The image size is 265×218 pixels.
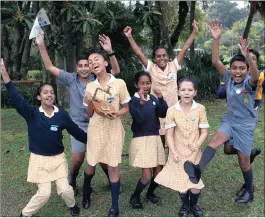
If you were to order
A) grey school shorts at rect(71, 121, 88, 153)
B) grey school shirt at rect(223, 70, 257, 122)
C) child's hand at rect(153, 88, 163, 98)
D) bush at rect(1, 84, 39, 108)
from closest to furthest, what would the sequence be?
grey school shirt at rect(223, 70, 257, 122)
grey school shorts at rect(71, 121, 88, 153)
child's hand at rect(153, 88, 163, 98)
bush at rect(1, 84, 39, 108)

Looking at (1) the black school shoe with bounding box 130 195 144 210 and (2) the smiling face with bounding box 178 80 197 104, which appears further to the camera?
(1) the black school shoe with bounding box 130 195 144 210

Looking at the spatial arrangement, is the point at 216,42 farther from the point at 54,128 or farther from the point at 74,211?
the point at 74,211

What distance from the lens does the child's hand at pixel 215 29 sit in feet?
12.3

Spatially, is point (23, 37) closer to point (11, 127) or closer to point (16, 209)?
point (11, 127)

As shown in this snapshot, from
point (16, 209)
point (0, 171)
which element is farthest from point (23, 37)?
point (16, 209)

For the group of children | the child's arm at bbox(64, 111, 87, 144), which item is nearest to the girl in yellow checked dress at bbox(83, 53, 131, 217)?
the group of children

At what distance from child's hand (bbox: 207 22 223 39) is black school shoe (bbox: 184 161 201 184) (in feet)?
4.39

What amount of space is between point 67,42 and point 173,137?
517 centimetres

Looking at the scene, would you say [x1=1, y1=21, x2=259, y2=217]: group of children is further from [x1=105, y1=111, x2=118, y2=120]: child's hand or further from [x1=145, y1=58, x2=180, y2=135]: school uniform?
[x1=145, y1=58, x2=180, y2=135]: school uniform

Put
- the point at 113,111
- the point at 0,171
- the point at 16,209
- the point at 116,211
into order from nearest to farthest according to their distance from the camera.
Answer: the point at 113,111
the point at 116,211
the point at 16,209
the point at 0,171

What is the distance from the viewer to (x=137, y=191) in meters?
3.66

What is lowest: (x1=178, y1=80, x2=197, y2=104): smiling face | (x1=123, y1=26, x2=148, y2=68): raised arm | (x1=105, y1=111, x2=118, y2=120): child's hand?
(x1=105, y1=111, x2=118, y2=120): child's hand

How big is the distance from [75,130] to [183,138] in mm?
1023

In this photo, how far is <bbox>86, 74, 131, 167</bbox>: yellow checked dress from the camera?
3359 mm
